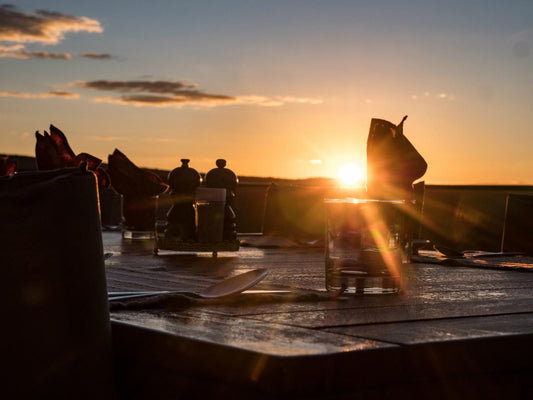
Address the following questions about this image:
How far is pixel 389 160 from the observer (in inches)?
122

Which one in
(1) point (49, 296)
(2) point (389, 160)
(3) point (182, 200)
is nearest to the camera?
(1) point (49, 296)

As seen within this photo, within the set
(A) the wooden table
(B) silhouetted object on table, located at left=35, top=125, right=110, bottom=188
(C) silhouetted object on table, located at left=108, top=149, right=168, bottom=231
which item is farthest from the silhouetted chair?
(C) silhouetted object on table, located at left=108, top=149, right=168, bottom=231

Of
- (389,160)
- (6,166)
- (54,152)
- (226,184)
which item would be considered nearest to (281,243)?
(226,184)

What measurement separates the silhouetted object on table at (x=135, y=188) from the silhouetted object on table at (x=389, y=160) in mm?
2163

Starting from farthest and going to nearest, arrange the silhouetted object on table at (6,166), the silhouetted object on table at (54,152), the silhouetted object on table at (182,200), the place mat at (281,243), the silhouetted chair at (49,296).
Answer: the place mat at (281,243)
the silhouetted object on table at (182,200)
the silhouetted object on table at (6,166)
the silhouetted object on table at (54,152)
the silhouetted chair at (49,296)

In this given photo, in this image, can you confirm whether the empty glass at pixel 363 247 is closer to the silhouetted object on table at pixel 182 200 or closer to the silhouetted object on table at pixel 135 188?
the silhouetted object on table at pixel 182 200

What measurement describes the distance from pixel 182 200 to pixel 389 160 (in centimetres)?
132

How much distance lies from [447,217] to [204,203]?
26.9 m

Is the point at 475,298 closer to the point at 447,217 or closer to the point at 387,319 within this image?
the point at 387,319

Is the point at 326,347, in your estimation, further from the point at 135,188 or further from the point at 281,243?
the point at 135,188

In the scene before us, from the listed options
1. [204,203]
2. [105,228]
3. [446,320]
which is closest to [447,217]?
Result: [105,228]

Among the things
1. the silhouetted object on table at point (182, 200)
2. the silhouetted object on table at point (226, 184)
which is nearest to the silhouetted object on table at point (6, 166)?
the silhouetted object on table at point (182, 200)

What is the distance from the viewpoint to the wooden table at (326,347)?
1155mm

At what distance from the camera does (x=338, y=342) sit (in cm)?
125
